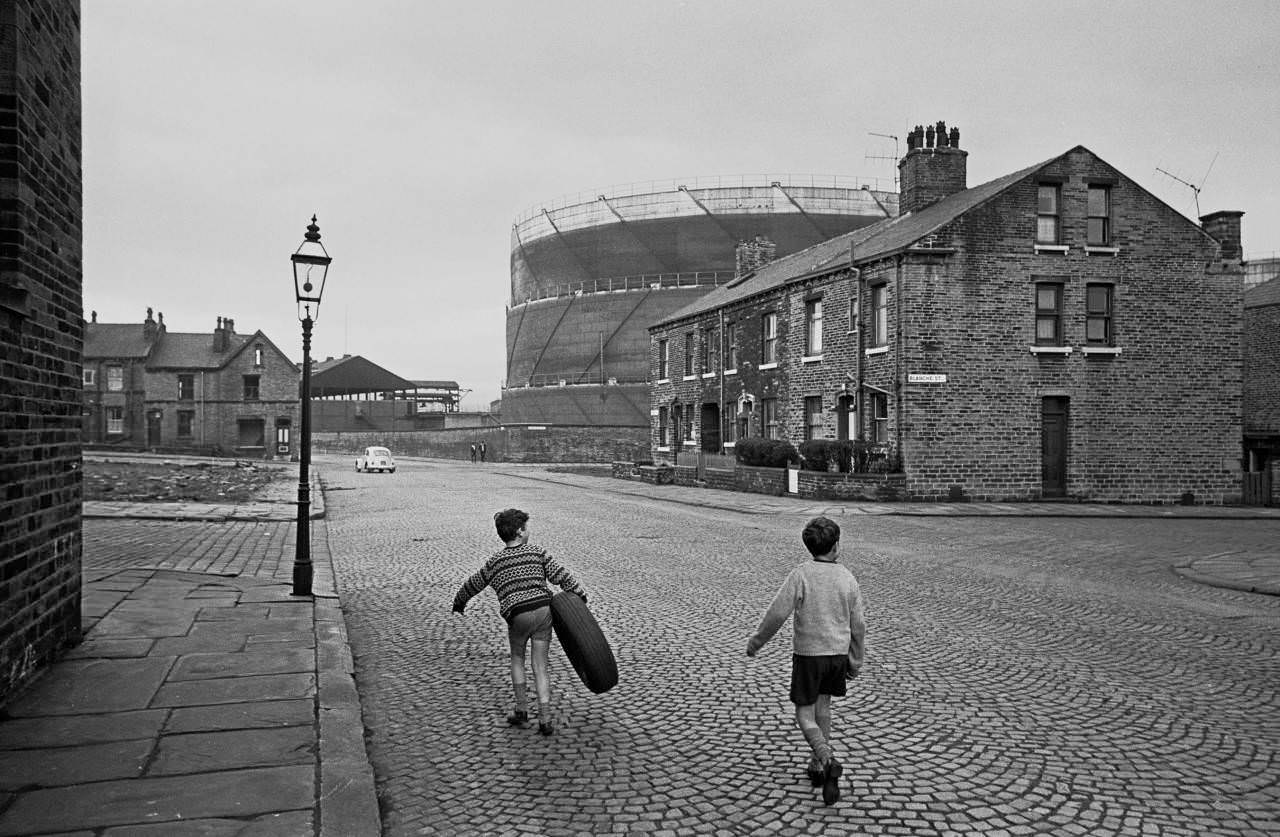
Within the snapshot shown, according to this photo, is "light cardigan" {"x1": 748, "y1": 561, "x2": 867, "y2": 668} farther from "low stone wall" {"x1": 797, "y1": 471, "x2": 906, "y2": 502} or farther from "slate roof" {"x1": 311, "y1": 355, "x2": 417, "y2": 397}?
"slate roof" {"x1": 311, "y1": 355, "x2": 417, "y2": 397}

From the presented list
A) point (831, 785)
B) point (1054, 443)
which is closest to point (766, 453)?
point (1054, 443)

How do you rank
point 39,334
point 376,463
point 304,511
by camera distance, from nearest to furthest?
point 39,334, point 304,511, point 376,463

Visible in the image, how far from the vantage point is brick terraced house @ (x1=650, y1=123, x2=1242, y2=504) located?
2297 cm

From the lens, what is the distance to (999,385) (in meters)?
23.2

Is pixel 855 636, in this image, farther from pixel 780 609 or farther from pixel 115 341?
pixel 115 341

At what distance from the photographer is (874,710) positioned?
18.2ft

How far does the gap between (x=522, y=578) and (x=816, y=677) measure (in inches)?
70.1

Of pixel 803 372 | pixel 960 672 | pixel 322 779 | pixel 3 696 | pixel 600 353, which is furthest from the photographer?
pixel 600 353

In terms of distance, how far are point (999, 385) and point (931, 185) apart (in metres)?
8.32

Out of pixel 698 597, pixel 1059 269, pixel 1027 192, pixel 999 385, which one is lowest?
pixel 698 597

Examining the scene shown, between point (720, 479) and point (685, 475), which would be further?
point (685, 475)

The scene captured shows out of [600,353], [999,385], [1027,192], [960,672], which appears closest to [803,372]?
[999,385]

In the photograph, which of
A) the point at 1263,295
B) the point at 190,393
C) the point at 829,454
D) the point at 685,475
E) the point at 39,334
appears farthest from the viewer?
the point at 190,393

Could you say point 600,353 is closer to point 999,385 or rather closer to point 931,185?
point 931,185
